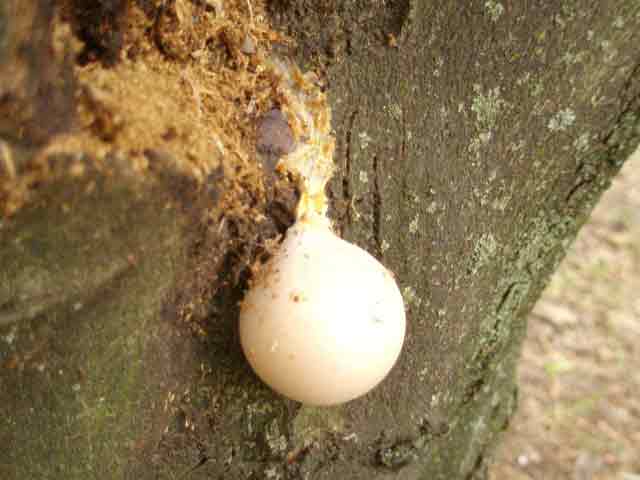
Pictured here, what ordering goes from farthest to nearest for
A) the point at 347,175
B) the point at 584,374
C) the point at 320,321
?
the point at 584,374 → the point at 347,175 → the point at 320,321

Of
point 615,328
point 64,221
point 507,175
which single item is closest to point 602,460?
point 615,328

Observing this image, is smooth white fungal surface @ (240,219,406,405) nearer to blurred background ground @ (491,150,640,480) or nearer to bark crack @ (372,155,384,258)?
bark crack @ (372,155,384,258)

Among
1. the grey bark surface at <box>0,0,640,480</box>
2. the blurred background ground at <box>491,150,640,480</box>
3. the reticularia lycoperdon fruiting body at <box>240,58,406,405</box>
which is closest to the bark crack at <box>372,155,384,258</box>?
the grey bark surface at <box>0,0,640,480</box>

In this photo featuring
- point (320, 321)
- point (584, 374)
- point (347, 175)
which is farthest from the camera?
point (584, 374)

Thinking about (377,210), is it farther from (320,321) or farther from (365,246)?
(320,321)

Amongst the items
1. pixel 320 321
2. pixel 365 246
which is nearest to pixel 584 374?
pixel 365 246

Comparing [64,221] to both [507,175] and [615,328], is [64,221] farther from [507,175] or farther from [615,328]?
[615,328]
